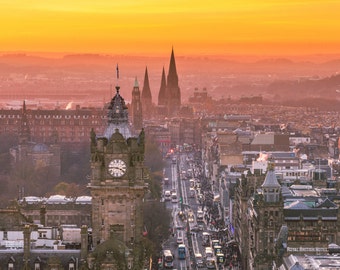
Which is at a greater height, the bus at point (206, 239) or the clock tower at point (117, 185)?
the clock tower at point (117, 185)

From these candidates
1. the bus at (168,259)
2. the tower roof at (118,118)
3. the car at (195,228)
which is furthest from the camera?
the car at (195,228)

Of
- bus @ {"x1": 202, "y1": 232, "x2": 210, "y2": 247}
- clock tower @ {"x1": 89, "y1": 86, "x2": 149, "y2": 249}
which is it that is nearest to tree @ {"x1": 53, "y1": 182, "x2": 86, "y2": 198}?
bus @ {"x1": 202, "y1": 232, "x2": 210, "y2": 247}

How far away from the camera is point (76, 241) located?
79.7 m

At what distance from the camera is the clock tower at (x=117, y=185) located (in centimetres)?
7494

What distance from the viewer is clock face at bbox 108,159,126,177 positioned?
75.0m

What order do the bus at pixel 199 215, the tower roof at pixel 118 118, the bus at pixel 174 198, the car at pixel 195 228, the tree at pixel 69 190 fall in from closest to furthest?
1. the tower roof at pixel 118 118
2. the car at pixel 195 228
3. the tree at pixel 69 190
4. the bus at pixel 199 215
5. the bus at pixel 174 198

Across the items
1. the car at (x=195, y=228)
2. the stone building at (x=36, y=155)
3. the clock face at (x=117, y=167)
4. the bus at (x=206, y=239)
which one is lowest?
the bus at (x=206, y=239)

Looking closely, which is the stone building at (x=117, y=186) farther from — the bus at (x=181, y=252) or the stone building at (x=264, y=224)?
the bus at (x=181, y=252)

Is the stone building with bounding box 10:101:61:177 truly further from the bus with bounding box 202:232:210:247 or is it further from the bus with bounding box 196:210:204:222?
the bus with bounding box 202:232:210:247

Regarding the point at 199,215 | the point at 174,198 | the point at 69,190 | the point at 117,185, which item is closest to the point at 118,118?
the point at 117,185

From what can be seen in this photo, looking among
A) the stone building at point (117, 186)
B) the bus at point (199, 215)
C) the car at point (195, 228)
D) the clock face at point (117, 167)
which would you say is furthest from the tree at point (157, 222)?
the clock face at point (117, 167)

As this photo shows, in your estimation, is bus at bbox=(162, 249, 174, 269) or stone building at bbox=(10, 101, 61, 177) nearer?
bus at bbox=(162, 249, 174, 269)

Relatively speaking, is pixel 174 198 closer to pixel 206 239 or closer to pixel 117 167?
pixel 206 239

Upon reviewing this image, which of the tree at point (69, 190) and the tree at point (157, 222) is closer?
the tree at point (157, 222)
